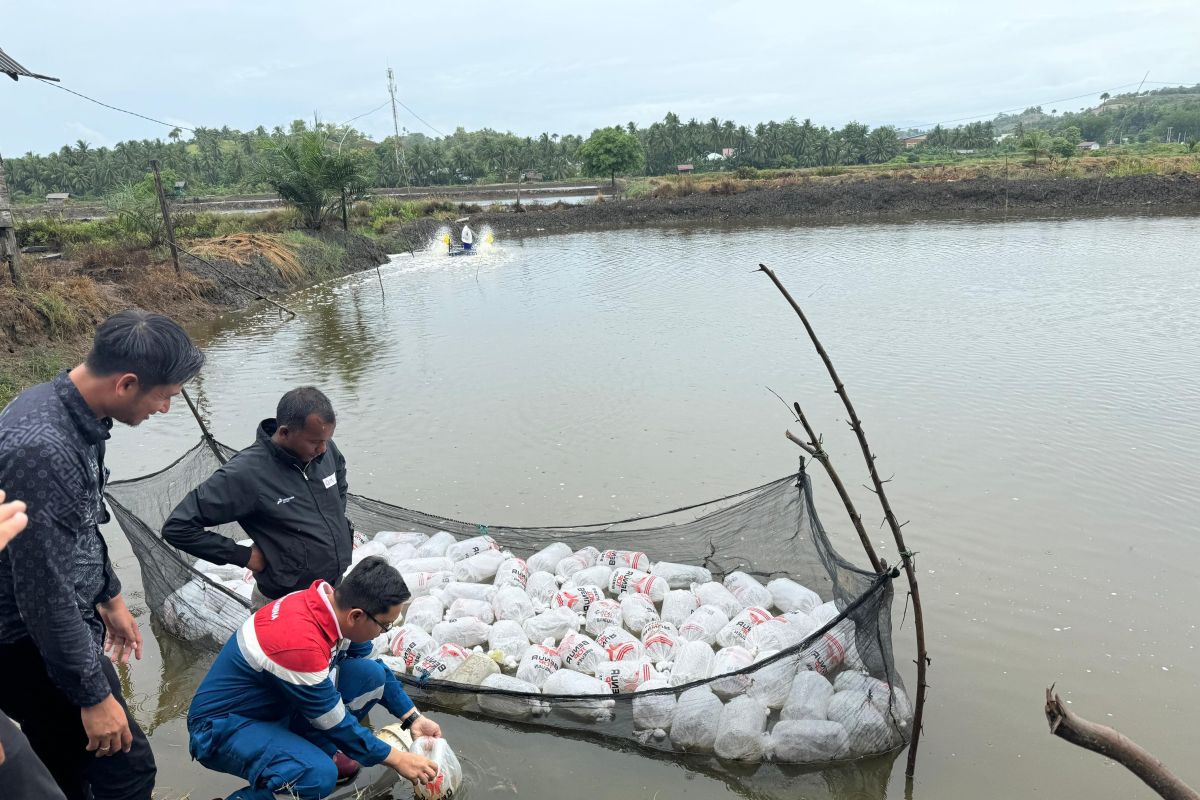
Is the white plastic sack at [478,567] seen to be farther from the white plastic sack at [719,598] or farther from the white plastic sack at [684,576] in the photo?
the white plastic sack at [719,598]

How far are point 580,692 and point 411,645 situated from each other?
34.1 inches

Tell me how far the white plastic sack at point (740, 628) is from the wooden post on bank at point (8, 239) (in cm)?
1070

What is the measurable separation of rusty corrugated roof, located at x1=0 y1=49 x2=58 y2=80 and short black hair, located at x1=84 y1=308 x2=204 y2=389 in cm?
1099

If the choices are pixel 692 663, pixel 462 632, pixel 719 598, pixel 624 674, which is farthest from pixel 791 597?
pixel 462 632

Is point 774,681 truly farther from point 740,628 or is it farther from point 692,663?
point 740,628

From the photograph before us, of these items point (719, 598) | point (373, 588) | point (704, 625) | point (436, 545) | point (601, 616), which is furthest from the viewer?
point (436, 545)

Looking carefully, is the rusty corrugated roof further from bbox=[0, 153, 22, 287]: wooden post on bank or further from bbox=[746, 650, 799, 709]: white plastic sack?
bbox=[746, 650, 799, 709]: white plastic sack

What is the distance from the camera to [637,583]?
13.9ft

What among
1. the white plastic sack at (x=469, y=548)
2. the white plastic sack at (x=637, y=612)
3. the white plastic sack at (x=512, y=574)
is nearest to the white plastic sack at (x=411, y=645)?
the white plastic sack at (x=512, y=574)

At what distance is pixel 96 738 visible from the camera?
1944 millimetres

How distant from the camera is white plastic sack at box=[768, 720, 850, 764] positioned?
3.06 m

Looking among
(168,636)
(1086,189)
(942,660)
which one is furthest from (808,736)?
(1086,189)

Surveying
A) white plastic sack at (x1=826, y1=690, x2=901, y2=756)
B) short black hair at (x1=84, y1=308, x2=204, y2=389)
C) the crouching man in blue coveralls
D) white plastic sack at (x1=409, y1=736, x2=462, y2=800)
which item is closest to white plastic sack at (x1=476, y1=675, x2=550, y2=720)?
white plastic sack at (x1=409, y1=736, x2=462, y2=800)

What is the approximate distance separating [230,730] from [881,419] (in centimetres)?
610
